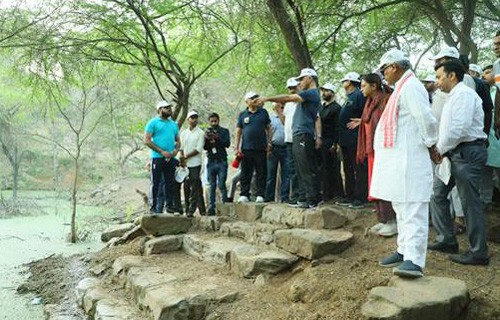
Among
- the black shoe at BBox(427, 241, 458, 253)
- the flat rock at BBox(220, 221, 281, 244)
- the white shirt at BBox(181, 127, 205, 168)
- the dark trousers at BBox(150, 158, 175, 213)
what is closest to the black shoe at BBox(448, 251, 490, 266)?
the black shoe at BBox(427, 241, 458, 253)

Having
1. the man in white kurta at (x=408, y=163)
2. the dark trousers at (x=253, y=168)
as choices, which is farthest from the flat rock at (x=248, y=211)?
the man in white kurta at (x=408, y=163)

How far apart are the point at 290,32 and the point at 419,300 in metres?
4.32

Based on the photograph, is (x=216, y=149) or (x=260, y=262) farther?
(x=216, y=149)

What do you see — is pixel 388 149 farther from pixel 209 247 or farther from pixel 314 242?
pixel 209 247

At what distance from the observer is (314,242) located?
3.84 m

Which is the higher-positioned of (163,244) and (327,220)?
(327,220)

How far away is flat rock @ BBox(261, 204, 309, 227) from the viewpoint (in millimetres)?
4703

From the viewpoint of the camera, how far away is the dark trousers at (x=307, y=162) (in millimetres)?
4672

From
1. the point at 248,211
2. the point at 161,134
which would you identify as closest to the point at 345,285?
the point at 248,211

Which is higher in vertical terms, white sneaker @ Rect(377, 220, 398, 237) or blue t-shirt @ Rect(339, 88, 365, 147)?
blue t-shirt @ Rect(339, 88, 365, 147)

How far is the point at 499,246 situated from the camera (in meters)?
3.79

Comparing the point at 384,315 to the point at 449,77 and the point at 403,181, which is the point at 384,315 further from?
the point at 449,77

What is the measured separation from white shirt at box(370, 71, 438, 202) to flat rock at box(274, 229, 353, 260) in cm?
92

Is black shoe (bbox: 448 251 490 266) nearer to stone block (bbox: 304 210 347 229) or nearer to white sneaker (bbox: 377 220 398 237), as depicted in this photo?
white sneaker (bbox: 377 220 398 237)
